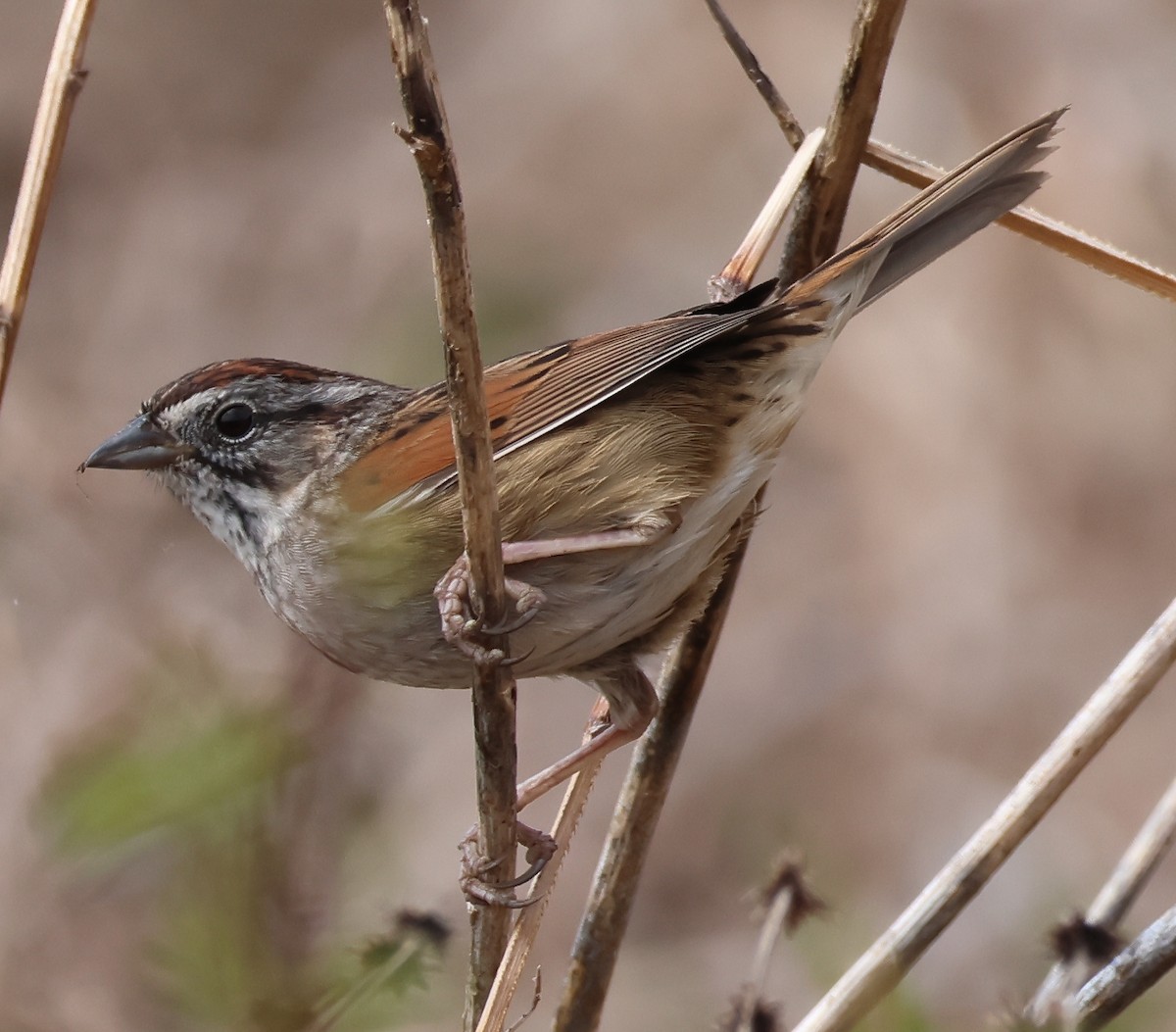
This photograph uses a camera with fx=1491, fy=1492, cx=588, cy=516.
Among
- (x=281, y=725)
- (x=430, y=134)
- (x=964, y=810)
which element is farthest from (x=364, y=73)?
(x=281, y=725)

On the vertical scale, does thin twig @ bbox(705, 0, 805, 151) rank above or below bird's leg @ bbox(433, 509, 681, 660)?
above

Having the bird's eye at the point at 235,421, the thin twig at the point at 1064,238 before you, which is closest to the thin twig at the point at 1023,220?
the thin twig at the point at 1064,238

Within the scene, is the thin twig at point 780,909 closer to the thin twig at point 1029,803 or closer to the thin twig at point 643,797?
the thin twig at point 1029,803

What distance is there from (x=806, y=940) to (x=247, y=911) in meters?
1.10

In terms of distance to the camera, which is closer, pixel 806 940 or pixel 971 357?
pixel 806 940

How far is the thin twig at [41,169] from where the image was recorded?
7.13ft

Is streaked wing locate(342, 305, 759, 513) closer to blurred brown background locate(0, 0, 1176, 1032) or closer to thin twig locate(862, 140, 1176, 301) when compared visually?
thin twig locate(862, 140, 1176, 301)

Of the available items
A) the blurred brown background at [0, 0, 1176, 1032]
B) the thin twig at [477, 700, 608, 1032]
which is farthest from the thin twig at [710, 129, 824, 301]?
the blurred brown background at [0, 0, 1176, 1032]

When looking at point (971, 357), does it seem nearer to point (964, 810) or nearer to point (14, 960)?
point (964, 810)

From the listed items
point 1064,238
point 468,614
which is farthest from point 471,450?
point 1064,238

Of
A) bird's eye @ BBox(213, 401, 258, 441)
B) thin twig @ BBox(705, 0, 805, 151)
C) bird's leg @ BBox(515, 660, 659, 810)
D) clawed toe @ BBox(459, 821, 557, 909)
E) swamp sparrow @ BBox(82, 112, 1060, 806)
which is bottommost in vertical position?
clawed toe @ BBox(459, 821, 557, 909)

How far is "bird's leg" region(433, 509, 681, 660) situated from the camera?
2271mm

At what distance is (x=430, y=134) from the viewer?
5.22 feet

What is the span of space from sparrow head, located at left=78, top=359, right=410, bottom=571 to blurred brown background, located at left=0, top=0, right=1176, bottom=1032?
58.6 inches
